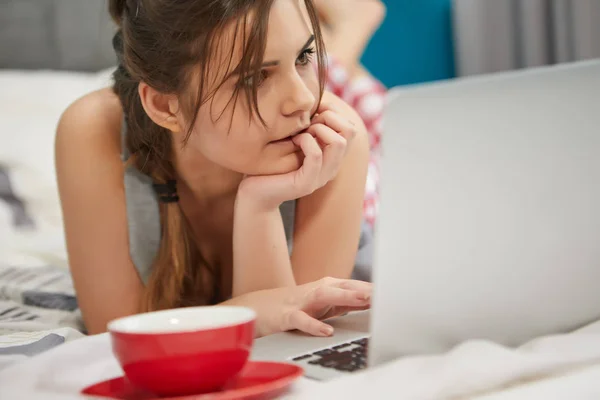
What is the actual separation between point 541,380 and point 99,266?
822 mm

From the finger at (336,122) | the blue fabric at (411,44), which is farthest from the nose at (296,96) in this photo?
the blue fabric at (411,44)

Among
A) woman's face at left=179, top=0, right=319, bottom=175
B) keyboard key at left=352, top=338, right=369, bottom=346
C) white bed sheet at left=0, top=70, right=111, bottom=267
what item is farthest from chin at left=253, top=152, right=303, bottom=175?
white bed sheet at left=0, top=70, right=111, bottom=267

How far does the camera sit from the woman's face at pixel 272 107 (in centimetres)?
95

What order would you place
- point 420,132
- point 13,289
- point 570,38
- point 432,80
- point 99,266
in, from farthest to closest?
point 432,80, point 570,38, point 13,289, point 99,266, point 420,132

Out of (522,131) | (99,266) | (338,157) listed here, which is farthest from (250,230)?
(522,131)

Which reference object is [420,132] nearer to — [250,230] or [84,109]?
[250,230]

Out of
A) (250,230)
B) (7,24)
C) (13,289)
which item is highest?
(7,24)

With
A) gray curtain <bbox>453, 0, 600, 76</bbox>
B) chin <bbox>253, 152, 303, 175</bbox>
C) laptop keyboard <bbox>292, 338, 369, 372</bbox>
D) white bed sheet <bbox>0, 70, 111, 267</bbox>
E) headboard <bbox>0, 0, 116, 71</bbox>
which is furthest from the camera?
headboard <bbox>0, 0, 116, 71</bbox>

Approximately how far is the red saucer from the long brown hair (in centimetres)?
43

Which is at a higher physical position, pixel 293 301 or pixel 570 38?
pixel 570 38

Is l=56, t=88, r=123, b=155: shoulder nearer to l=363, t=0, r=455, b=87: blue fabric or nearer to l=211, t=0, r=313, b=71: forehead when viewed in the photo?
l=211, t=0, r=313, b=71: forehead

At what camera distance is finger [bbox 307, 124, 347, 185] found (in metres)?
1.04

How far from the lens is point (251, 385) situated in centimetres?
57

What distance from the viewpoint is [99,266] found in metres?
1.22
